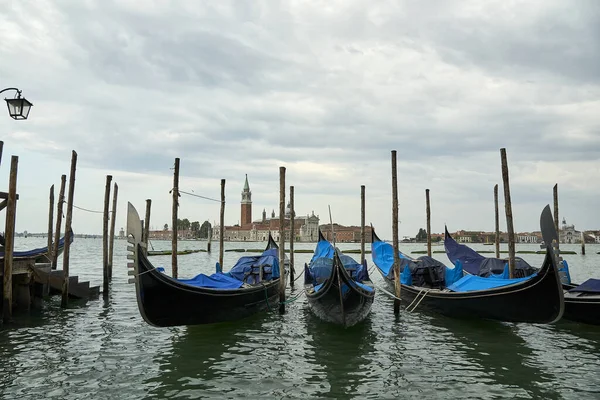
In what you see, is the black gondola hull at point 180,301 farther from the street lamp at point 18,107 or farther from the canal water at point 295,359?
the street lamp at point 18,107

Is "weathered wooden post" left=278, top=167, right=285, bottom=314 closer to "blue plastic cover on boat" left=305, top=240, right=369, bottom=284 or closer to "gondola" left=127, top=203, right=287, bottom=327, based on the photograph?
"gondola" left=127, top=203, right=287, bottom=327

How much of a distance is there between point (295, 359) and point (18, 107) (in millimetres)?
4755

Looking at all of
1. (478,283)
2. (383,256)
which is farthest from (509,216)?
(383,256)

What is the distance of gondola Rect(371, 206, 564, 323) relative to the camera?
6742 millimetres

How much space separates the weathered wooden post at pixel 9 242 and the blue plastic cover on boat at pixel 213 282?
2737mm

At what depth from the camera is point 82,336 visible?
7453mm

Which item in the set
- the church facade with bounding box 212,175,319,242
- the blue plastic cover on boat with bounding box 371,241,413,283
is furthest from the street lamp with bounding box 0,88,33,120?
the church facade with bounding box 212,175,319,242

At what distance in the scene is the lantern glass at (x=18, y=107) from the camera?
5371 millimetres

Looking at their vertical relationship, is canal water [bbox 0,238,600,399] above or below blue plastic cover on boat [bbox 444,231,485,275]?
below

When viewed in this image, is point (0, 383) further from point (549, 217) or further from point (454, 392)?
point (549, 217)

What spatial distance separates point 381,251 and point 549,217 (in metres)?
8.46

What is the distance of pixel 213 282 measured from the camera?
8.45 metres

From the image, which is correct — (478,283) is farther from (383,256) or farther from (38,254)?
(38,254)

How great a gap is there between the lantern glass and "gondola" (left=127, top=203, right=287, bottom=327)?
1.61 m
